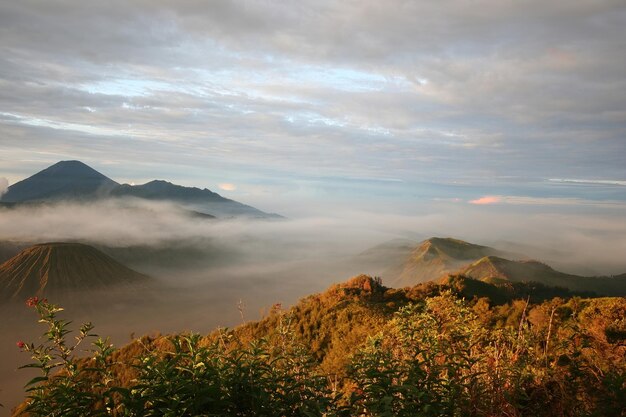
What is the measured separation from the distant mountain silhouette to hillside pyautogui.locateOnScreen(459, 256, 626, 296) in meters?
167

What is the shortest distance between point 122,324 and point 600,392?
185 m

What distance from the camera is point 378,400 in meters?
4.70

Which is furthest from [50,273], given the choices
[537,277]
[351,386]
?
[351,386]

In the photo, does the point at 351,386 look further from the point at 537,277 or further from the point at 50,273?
the point at 50,273

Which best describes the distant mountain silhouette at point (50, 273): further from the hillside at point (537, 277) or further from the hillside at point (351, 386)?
the hillside at point (351, 386)

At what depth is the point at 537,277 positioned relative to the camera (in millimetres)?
165500

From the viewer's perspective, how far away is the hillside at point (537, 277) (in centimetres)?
15138

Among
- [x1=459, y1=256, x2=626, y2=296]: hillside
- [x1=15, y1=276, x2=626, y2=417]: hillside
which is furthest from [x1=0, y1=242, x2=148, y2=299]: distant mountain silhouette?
[x1=15, y1=276, x2=626, y2=417]: hillside

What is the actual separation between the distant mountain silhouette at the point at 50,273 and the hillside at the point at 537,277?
167 metres

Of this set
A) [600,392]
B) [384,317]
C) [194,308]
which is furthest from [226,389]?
[194,308]

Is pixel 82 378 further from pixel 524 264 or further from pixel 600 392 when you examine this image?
pixel 524 264

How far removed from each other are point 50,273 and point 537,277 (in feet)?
683

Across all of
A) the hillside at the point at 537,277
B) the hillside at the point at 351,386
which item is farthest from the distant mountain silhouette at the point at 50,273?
the hillside at the point at 351,386

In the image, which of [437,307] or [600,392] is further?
[437,307]
